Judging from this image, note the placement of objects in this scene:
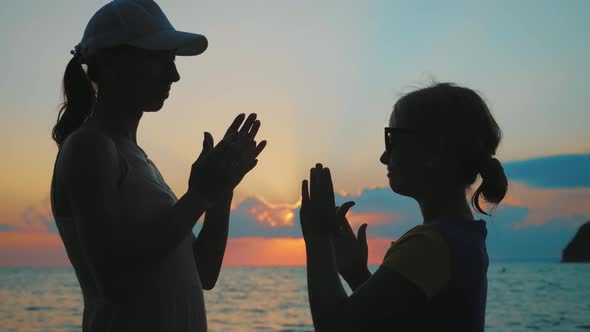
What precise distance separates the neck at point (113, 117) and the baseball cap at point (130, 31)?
0.20m

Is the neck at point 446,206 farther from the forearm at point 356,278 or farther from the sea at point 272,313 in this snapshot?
the sea at point 272,313

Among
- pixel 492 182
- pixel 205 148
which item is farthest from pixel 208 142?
pixel 492 182

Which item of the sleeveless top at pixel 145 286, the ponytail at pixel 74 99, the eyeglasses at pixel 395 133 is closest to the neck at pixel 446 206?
the eyeglasses at pixel 395 133

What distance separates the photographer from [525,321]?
24.2m

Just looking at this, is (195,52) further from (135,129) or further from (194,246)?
(194,246)

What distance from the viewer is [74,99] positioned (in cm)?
247

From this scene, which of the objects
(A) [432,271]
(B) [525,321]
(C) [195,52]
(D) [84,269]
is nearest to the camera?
(A) [432,271]

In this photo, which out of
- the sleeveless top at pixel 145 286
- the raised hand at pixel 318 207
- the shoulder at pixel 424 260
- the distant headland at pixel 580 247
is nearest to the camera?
the shoulder at pixel 424 260

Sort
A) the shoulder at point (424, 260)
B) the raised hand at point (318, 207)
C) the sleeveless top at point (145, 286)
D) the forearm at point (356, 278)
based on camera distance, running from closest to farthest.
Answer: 1. the shoulder at point (424, 260)
2. the sleeveless top at point (145, 286)
3. the raised hand at point (318, 207)
4. the forearm at point (356, 278)

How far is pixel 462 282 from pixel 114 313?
3.81ft

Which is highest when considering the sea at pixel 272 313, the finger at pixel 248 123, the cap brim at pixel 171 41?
the cap brim at pixel 171 41

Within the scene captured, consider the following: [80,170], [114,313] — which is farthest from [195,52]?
[114,313]

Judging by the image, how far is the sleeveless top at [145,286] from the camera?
2.11m

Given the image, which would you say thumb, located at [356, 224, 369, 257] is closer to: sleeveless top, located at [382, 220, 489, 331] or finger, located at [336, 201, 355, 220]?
finger, located at [336, 201, 355, 220]
